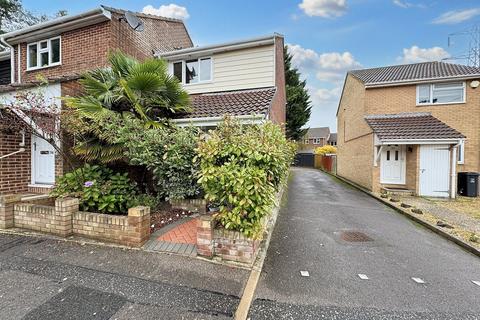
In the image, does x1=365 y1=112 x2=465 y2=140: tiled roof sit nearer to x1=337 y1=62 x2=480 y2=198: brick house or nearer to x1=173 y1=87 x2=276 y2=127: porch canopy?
x1=337 y1=62 x2=480 y2=198: brick house

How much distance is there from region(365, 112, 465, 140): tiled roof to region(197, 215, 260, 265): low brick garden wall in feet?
33.8

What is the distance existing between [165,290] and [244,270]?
1.16m

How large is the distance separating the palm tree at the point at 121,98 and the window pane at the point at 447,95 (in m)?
13.7

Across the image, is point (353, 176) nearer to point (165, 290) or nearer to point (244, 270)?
point (244, 270)

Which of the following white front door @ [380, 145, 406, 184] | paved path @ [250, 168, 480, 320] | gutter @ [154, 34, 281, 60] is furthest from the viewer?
white front door @ [380, 145, 406, 184]

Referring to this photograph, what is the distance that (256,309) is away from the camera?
2.82 m

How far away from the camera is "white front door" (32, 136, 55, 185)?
769 centimetres

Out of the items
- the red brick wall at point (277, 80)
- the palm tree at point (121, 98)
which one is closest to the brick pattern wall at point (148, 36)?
the palm tree at point (121, 98)

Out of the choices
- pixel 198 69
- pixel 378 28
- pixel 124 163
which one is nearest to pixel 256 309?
pixel 124 163

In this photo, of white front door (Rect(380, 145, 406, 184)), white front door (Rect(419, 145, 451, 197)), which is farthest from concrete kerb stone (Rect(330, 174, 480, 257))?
white front door (Rect(419, 145, 451, 197))

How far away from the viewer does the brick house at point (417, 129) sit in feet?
35.7

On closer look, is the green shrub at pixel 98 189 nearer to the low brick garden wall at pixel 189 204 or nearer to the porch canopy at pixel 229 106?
the low brick garden wall at pixel 189 204

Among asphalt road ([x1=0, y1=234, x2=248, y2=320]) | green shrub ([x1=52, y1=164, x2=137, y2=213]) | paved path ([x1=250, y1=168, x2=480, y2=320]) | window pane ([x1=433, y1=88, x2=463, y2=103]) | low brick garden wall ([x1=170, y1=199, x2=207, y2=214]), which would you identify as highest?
window pane ([x1=433, y1=88, x2=463, y2=103])

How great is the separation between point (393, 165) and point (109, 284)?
1360cm
